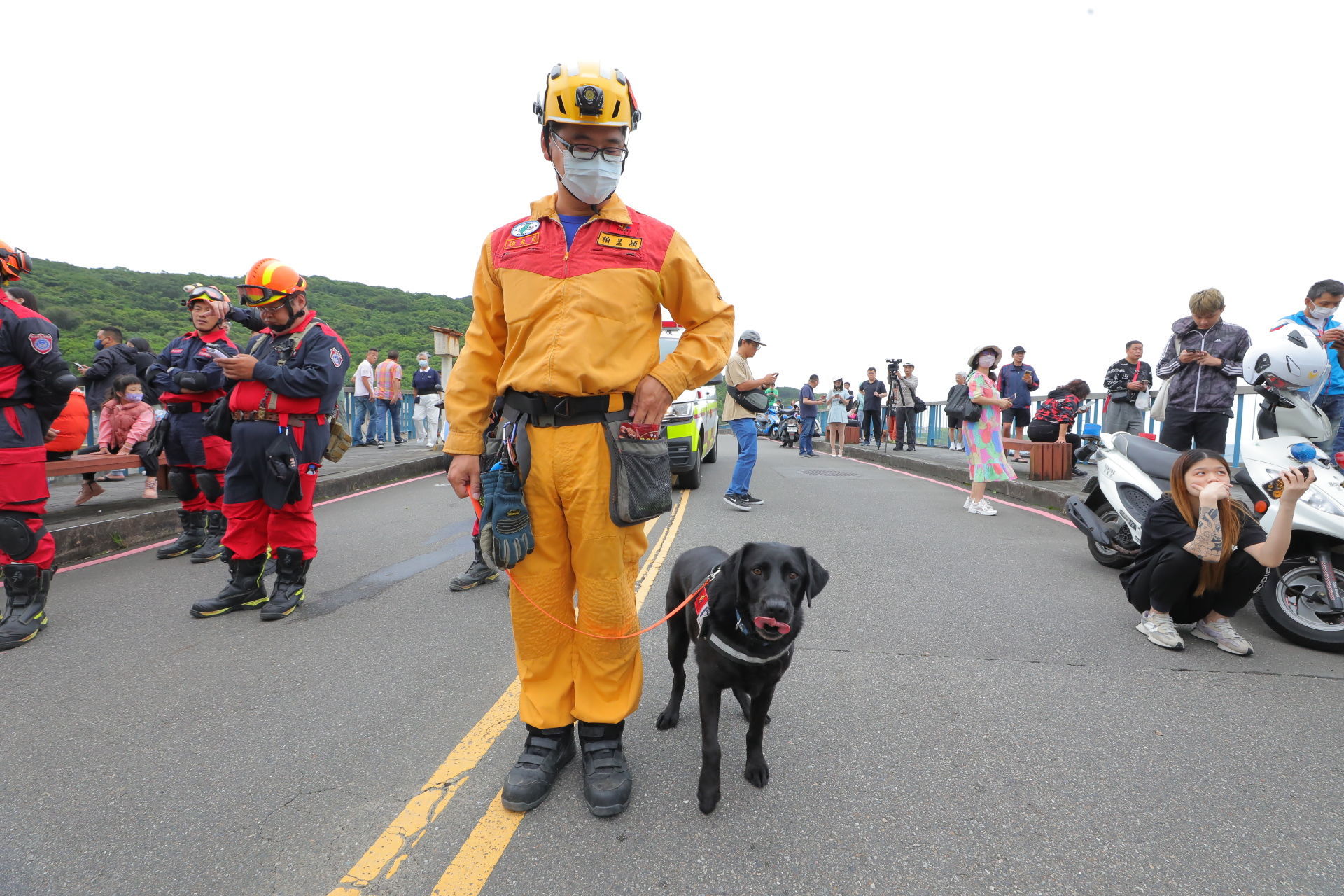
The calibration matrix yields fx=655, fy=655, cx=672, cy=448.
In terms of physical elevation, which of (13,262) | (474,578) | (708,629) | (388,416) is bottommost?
(474,578)

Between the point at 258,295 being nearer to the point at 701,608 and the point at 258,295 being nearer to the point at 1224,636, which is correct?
the point at 701,608

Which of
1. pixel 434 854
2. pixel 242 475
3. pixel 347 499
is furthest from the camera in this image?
pixel 347 499

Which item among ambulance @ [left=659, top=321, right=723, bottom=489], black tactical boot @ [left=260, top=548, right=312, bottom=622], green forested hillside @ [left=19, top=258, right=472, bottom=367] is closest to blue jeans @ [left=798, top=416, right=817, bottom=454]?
ambulance @ [left=659, top=321, right=723, bottom=489]

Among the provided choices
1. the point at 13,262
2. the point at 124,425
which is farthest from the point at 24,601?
the point at 124,425

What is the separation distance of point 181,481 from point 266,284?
243 centimetres

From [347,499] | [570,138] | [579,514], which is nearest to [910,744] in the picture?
[579,514]

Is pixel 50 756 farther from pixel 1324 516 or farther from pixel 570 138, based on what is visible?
pixel 1324 516

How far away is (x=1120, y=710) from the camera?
2.90 metres

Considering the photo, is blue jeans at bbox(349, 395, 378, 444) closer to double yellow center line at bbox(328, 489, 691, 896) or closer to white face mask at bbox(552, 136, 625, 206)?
double yellow center line at bbox(328, 489, 691, 896)

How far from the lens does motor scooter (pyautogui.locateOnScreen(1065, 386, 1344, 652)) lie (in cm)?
353

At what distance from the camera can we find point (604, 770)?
2305 mm

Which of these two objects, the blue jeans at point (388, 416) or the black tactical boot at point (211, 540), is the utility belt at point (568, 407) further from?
the blue jeans at point (388, 416)

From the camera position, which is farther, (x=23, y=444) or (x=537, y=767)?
(x=23, y=444)

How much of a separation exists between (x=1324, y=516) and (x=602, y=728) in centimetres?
393
